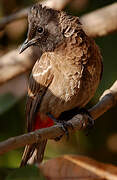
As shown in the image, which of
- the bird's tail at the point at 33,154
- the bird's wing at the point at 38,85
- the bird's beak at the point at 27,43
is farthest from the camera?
the bird's tail at the point at 33,154

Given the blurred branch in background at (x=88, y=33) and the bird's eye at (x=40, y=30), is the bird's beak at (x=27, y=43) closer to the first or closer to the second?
the bird's eye at (x=40, y=30)

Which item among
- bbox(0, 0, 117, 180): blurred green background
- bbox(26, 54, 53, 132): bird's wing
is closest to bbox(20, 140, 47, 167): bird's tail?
bbox(26, 54, 53, 132): bird's wing

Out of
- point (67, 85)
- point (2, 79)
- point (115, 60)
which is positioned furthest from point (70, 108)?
point (115, 60)

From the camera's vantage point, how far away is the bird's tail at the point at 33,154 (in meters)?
3.30

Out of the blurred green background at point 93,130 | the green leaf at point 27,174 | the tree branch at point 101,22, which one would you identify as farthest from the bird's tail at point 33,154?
the green leaf at point 27,174

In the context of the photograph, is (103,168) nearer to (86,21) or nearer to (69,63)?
(69,63)

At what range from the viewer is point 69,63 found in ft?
9.86

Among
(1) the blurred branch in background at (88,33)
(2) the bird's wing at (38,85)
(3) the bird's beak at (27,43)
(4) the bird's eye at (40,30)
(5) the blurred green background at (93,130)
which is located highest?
(4) the bird's eye at (40,30)

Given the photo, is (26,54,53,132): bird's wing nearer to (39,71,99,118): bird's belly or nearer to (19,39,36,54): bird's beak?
(39,71,99,118): bird's belly

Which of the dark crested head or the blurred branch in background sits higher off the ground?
the dark crested head

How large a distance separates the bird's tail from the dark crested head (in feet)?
2.68

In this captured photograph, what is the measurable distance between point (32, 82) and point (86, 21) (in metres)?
0.79

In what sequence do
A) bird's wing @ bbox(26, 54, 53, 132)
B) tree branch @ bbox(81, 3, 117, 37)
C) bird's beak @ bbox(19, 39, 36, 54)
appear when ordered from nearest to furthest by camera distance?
bird's beak @ bbox(19, 39, 36, 54)
bird's wing @ bbox(26, 54, 53, 132)
tree branch @ bbox(81, 3, 117, 37)

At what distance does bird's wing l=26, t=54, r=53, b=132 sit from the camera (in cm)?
310
